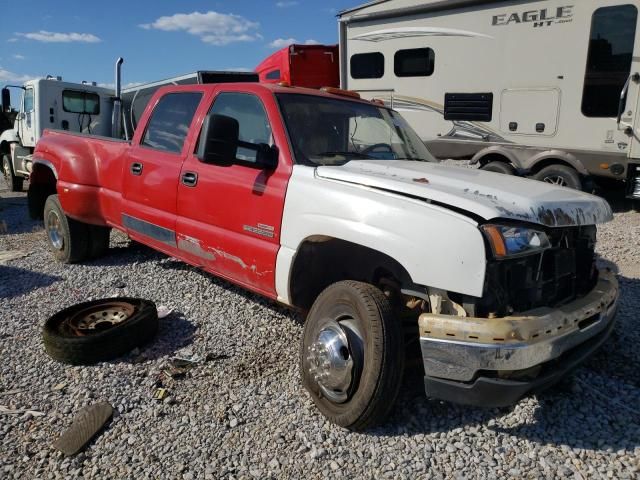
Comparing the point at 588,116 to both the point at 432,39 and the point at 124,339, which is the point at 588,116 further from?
the point at 124,339

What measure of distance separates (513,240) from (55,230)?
5360 mm

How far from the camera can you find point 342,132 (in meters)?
3.85

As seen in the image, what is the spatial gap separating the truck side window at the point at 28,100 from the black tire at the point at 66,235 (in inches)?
268

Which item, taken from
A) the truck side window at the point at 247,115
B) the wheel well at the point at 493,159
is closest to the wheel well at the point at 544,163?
the wheel well at the point at 493,159

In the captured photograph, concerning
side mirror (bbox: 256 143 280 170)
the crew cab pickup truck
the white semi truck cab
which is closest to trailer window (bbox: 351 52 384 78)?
the white semi truck cab

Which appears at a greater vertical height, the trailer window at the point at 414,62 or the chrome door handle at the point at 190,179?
the trailer window at the point at 414,62

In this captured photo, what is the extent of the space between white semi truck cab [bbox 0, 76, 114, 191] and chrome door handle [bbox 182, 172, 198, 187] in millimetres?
8195

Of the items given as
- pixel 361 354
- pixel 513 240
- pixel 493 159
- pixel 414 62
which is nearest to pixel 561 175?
pixel 493 159

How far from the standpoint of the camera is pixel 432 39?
941 cm

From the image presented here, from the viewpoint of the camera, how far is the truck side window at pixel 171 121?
172 inches

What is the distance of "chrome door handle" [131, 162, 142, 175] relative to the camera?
4.63m

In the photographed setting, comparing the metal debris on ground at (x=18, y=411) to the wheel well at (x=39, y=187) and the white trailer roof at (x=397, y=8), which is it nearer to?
the wheel well at (x=39, y=187)

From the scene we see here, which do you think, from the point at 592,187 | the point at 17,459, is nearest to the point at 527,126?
the point at 592,187

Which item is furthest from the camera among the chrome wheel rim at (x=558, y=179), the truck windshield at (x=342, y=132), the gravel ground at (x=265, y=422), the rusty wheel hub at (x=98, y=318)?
the chrome wheel rim at (x=558, y=179)
